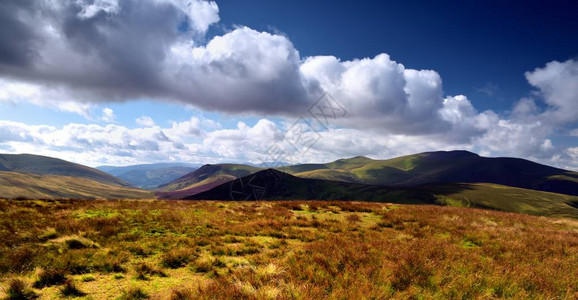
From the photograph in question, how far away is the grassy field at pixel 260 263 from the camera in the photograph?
5.53 m

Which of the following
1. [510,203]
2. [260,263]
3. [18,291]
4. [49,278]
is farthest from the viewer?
[510,203]

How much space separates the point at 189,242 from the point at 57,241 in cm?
419

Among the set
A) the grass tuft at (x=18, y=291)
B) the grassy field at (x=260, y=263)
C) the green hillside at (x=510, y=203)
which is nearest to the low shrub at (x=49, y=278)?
the grassy field at (x=260, y=263)

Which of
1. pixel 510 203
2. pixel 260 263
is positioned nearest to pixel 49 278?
pixel 260 263

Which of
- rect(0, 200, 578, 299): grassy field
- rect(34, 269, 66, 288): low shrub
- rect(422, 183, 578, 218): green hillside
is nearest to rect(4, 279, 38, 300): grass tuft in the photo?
rect(0, 200, 578, 299): grassy field

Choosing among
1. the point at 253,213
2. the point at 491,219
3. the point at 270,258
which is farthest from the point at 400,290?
the point at 491,219

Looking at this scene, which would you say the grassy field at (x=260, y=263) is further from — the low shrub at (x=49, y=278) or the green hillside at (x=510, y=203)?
the green hillside at (x=510, y=203)

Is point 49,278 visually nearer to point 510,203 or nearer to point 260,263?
point 260,263

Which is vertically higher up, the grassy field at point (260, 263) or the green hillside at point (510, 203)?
the grassy field at point (260, 263)

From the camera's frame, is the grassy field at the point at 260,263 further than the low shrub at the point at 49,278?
No

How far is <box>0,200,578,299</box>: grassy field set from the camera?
18.1 feet

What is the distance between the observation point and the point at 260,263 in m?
7.48

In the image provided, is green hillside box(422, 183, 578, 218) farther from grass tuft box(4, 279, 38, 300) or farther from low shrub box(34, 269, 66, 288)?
grass tuft box(4, 279, 38, 300)

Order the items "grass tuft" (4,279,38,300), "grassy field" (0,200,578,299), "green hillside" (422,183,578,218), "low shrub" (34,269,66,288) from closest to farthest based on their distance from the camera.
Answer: "grass tuft" (4,279,38,300)
"grassy field" (0,200,578,299)
"low shrub" (34,269,66,288)
"green hillside" (422,183,578,218)
